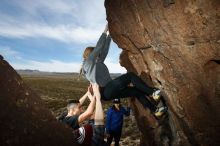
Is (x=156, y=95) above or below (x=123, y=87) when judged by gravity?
below

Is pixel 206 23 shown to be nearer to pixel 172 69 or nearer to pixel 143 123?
pixel 172 69

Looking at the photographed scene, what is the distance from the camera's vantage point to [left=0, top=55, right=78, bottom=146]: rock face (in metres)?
4.64

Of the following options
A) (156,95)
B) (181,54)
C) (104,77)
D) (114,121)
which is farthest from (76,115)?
(114,121)

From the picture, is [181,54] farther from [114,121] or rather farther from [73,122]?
[114,121]

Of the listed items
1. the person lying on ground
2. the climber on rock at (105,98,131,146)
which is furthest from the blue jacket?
the person lying on ground

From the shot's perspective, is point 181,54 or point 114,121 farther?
point 114,121

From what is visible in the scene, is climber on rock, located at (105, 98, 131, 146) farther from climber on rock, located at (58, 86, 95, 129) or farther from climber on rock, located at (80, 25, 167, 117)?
climber on rock, located at (58, 86, 95, 129)

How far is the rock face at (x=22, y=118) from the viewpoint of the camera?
15.2 feet

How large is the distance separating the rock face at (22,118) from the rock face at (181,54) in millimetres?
4645

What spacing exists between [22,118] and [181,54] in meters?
5.33

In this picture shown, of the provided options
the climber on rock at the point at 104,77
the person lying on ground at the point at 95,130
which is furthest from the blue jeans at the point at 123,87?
the person lying on ground at the point at 95,130

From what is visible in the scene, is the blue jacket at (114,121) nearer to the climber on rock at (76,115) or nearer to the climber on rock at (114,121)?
the climber on rock at (114,121)

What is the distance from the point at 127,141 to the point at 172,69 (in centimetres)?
919

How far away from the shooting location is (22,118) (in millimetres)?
4809
